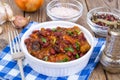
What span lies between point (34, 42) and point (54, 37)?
79 millimetres

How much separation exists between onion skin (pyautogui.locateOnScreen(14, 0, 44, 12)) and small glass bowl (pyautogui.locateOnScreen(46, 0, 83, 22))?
54mm

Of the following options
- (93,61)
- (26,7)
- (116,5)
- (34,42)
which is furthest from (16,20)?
(116,5)

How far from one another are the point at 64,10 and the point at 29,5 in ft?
0.57

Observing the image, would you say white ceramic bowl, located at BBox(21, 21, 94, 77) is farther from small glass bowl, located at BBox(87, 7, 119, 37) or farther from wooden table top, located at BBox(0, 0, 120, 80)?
small glass bowl, located at BBox(87, 7, 119, 37)

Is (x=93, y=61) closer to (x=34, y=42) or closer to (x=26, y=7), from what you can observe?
(x=34, y=42)

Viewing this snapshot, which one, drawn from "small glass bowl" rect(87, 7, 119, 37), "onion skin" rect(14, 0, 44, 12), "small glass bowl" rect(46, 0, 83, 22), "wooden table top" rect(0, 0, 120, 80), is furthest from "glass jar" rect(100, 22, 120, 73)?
"onion skin" rect(14, 0, 44, 12)

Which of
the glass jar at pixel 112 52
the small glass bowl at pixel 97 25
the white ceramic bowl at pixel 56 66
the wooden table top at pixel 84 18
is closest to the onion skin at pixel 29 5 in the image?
the wooden table top at pixel 84 18

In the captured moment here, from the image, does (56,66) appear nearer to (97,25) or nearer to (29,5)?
(97,25)

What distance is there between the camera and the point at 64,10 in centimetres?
141

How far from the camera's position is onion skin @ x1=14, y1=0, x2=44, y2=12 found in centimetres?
137

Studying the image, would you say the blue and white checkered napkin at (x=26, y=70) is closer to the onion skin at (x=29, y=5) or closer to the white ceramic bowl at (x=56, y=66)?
the white ceramic bowl at (x=56, y=66)

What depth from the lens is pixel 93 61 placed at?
1.10 m

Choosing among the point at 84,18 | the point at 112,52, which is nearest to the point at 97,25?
the point at 84,18

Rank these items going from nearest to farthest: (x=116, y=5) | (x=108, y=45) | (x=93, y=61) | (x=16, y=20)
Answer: (x=108, y=45), (x=93, y=61), (x=16, y=20), (x=116, y=5)
